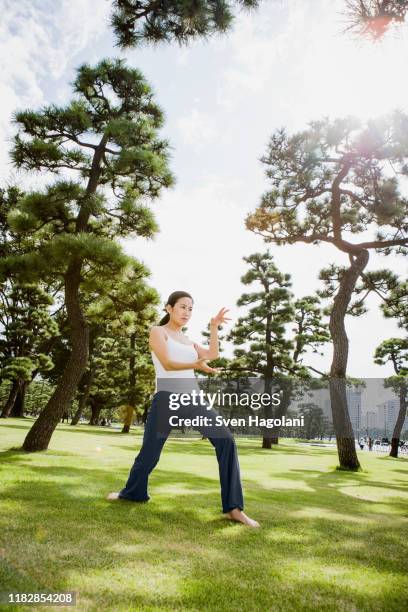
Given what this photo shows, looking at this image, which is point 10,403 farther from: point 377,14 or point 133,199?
point 377,14

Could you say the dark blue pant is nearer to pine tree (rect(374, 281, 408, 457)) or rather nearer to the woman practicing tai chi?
the woman practicing tai chi

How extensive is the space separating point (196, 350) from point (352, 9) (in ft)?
12.7

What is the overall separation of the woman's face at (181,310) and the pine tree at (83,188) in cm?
394

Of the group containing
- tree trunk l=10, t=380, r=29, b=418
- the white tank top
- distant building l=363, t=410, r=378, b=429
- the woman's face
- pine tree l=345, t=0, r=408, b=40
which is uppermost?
pine tree l=345, t=0, r=408, b=40

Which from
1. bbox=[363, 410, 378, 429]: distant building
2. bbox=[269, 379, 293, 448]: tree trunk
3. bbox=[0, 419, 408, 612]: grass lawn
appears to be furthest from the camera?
bbox=[269, 379, 293, 448]: tree trunk

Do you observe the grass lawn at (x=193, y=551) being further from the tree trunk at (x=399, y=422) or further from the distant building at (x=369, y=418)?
the tree trunk at (x=399, y=422)

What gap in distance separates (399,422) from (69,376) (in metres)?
16.4

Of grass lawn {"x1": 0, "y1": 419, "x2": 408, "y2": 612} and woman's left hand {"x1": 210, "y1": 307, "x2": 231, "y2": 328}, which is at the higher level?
woman's left hand {"x1": 210, "y1": 307, "x2": 231, "y2": 328}

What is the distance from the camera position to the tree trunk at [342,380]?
938cm

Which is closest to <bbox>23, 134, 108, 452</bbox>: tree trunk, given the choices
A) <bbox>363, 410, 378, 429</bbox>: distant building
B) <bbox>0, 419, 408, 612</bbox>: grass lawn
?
<bbox>0, 419, 408, 612</bbox>: grass lawn

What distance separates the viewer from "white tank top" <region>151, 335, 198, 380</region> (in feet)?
10.2

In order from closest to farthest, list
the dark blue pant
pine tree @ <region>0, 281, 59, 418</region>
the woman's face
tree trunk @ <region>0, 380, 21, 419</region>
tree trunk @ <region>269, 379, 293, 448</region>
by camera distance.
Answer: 1. the dark blue pant
2. the woman's face
3. pine tree @ <region>0, 281, 59, 418</region>
4. tree trunk @ <region>269, 379, 293, 448</region>
5. tree trunk @ <region>0, 380, 21, 419</region>

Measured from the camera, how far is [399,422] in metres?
18.5

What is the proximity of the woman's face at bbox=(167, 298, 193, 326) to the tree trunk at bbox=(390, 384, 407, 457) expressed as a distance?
59.8ft
